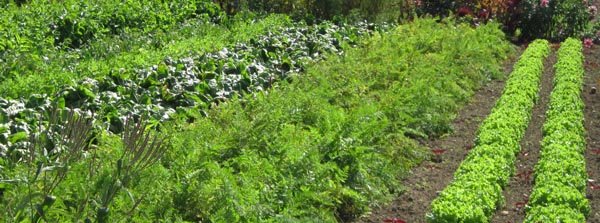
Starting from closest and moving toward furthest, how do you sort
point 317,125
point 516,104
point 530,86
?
1. point 317,125
2. point 516,104
3. point 530,86

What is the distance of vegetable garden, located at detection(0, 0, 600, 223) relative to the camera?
5.19 m

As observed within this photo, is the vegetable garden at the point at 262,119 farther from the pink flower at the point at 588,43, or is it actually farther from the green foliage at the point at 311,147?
the pink flower at the point at 588,43

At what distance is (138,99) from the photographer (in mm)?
8117

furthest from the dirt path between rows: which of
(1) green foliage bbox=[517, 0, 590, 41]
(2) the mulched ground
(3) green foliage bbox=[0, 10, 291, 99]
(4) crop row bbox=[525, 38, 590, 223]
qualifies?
(1) green foliage bbox=[517, 0, 590, 41]

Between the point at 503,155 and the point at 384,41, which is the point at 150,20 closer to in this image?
the point at 384,41

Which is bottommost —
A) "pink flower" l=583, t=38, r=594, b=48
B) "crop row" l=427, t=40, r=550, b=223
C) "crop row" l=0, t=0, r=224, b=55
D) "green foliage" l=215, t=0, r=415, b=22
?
"pink flower" l=583, t=38, r=594, b=48

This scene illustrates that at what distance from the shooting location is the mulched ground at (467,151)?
22.9 ft

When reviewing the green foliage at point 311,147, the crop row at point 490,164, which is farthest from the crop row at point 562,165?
the green foliage at point 311,147

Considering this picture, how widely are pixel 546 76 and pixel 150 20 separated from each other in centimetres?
569

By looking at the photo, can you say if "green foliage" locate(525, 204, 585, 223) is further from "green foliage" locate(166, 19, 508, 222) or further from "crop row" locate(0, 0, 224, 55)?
"crop row" locate(0, 0, 224, 55)

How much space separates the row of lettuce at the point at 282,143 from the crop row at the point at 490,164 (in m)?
0.49

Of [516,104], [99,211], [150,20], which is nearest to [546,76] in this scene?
[516,104]

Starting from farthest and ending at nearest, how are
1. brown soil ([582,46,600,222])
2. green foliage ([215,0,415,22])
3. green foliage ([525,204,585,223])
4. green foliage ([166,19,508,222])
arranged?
green foliage ([215,0,415,22]) → brown soil ([582,46,600,222]) → green foliage ([525,204,585,223]) → green foliage ([166,19,508,222])

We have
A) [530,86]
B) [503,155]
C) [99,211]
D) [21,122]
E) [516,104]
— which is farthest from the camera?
[530,86]
